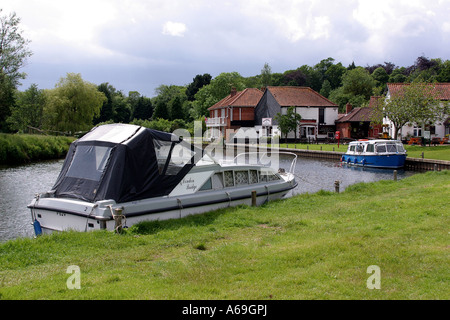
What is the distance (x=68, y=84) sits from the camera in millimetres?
57406

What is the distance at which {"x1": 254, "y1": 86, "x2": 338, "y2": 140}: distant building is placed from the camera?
213 ft

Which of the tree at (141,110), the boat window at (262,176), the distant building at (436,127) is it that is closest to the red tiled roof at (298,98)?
the distant building at (436,127)

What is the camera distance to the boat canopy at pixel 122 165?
11.4m

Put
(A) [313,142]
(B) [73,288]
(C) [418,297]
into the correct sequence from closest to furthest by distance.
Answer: (C) [418,297], (B) [73,288], (A) [313,142]

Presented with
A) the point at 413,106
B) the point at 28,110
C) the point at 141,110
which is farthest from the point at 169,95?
the point at 413,106

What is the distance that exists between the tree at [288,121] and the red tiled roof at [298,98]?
3.19 m

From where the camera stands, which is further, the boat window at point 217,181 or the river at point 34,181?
the river at point 34,181

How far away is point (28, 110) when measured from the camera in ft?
184

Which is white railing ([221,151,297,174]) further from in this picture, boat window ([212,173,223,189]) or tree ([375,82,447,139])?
tree ([375,82,447,139])

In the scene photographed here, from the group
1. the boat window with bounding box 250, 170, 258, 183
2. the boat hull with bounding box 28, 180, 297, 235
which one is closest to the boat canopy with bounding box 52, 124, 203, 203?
the boat hull with bounding box 28, 180, 297, 235

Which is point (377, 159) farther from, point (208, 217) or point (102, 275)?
point (102, 275)

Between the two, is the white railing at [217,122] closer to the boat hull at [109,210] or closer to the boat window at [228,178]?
the boat window at [228,178]
